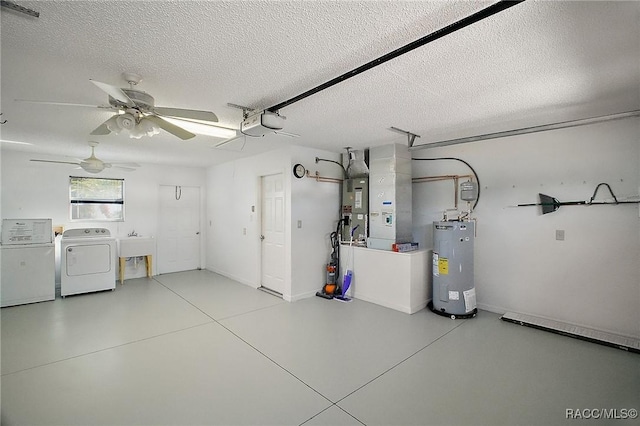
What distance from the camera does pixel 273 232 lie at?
509 centimetres

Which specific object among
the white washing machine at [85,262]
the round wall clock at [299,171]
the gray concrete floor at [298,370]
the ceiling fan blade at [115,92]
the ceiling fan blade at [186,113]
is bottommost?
the gray concrete floor at [298,370]

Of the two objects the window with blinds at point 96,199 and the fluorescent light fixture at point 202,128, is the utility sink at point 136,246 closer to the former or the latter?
the window with blinds at point 96,199

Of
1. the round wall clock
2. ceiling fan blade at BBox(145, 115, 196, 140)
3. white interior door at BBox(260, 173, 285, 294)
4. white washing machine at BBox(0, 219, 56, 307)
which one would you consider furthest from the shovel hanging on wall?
white washing machine at BBox(0, 219, 56, 307)

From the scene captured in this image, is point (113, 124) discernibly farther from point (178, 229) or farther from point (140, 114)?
point (178, 229)

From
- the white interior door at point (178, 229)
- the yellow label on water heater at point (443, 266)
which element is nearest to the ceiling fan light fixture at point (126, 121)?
the yellow label on water heater at point (443, 266)

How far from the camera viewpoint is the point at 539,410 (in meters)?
2.11

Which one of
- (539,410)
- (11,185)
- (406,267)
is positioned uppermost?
(11,185)

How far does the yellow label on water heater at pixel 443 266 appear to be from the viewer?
388cm

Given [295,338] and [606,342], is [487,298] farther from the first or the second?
[295,338]

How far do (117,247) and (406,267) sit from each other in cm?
567

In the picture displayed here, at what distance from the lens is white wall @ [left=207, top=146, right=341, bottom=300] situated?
15.2 ft

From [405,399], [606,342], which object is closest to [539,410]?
[405,399]

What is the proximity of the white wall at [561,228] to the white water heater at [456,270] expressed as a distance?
0.44m

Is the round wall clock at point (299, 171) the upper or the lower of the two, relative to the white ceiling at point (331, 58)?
lower
